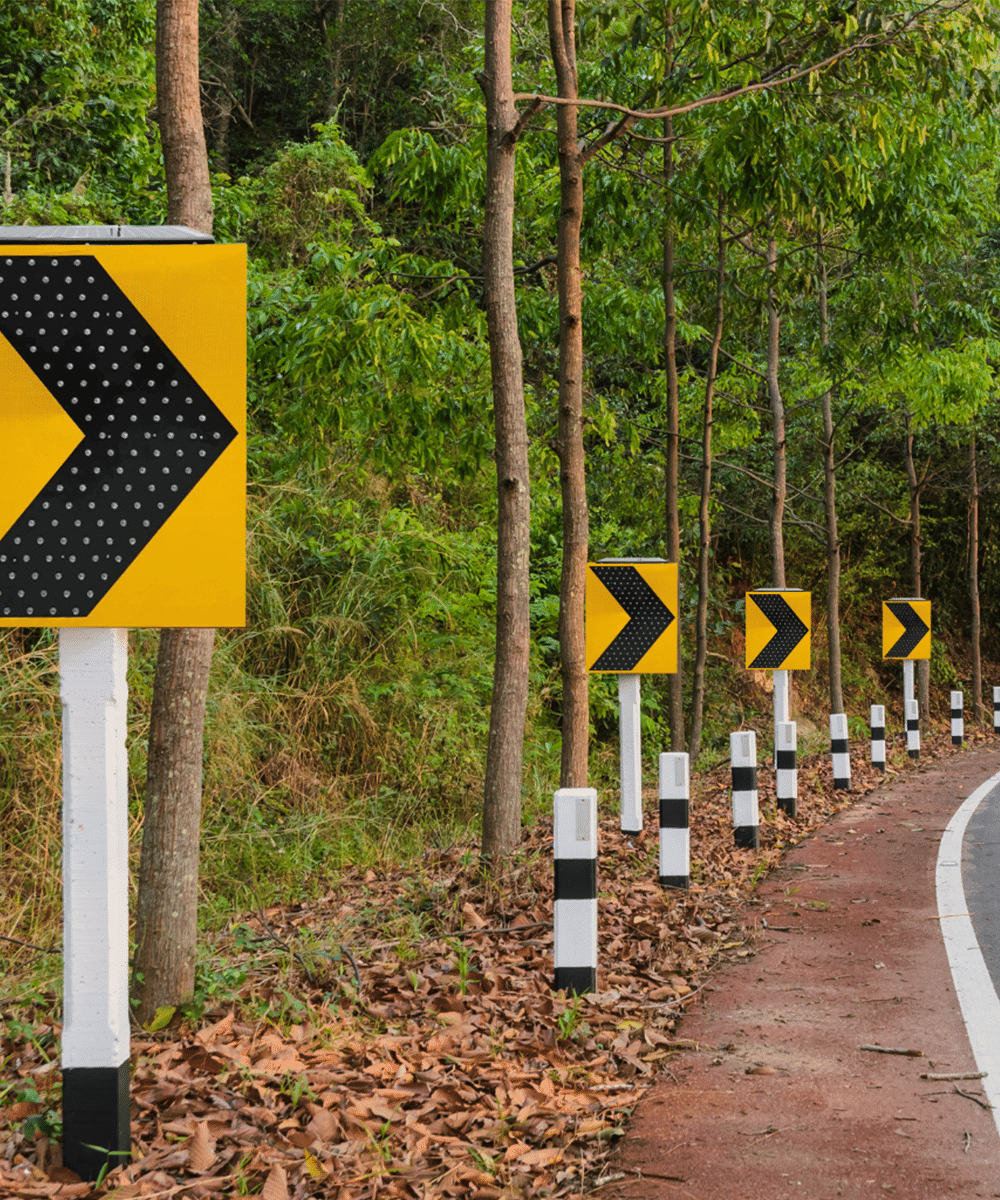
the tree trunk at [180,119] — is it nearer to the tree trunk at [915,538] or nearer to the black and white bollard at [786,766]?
the black and white bollard at [786,766]

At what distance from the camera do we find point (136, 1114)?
379 cm

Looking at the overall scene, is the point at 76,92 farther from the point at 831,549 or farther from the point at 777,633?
the point at 831,549

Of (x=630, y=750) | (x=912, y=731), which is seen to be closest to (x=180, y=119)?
(x=630, y=750)

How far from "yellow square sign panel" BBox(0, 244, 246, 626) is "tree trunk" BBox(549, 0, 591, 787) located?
4744 mm

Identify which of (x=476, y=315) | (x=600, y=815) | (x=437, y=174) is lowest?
(x=600, y=815)

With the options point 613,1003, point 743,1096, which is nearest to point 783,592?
point 613,1003

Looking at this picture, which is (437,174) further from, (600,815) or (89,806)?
(89,806)

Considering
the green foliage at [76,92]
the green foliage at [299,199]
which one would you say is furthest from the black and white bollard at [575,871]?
the green foliage at [299,199]

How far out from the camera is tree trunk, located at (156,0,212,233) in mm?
4938

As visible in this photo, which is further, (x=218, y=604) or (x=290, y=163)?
(x=290, y=163)

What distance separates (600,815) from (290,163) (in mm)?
10258

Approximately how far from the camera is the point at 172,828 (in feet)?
15.6

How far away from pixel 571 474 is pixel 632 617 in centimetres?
107

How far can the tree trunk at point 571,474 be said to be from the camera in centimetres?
786
